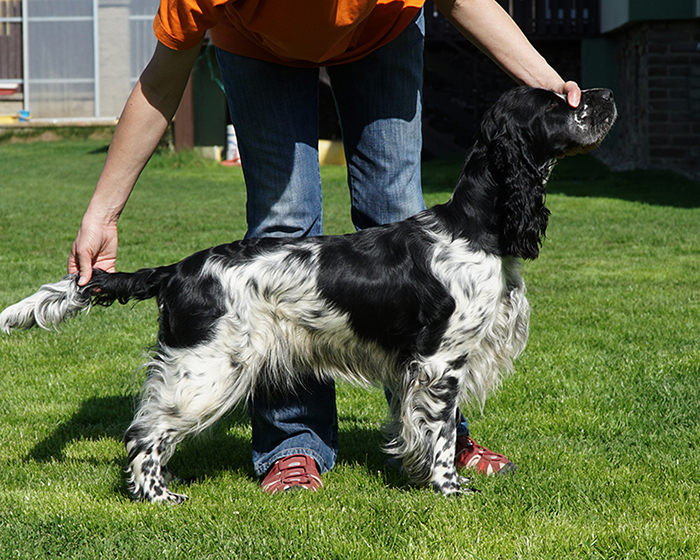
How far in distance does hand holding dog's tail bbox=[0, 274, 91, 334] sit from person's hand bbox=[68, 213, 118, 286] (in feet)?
0.18

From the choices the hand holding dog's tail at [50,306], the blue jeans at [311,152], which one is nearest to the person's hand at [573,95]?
the blue jeans at [311,152]

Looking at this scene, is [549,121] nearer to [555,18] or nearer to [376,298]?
[376,298]

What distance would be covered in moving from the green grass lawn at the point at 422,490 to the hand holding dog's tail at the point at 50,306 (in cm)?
63

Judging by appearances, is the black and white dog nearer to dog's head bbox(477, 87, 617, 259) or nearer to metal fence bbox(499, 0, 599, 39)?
dog's head bbox(477, 87, 617, 259)

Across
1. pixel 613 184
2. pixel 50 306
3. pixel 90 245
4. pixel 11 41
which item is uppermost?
pixel 11 41

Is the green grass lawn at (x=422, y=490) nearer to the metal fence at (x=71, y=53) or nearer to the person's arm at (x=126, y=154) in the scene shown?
the person's arm at (x=126, y=154)

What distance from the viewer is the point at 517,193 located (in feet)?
9.17

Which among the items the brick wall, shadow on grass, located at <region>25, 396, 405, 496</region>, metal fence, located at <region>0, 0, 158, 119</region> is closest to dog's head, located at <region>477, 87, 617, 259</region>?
shadow on grass, located at <region>25, 396, 405, 496</region>

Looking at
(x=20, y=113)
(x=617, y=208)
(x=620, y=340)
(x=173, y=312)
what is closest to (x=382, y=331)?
(x=173, y=312)

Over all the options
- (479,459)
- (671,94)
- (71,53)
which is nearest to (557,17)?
(671,94)

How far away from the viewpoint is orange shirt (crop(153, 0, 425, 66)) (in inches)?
95.8

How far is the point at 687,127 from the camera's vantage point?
44.6 ft

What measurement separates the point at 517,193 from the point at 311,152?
822 millimetres

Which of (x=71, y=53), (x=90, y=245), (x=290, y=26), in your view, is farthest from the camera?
(x=71, y=53)
